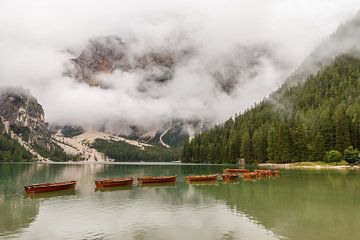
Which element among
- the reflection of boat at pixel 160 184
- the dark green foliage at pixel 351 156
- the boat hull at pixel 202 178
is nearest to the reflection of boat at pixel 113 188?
the reflection of boat at pixel 160 184

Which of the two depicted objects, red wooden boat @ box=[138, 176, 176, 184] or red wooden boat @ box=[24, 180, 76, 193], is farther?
red wooden boat @ box=[138, 176, 176, 184]

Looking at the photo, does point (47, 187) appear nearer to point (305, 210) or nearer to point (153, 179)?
point (153, 179)

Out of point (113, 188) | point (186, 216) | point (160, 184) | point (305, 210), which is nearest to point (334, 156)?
point (160, 184)

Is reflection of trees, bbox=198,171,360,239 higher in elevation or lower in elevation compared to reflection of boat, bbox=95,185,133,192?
lower

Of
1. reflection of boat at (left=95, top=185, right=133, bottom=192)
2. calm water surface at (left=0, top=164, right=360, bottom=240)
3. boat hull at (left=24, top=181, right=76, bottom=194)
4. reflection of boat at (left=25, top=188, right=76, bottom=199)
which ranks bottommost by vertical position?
calm water surface at (left=0, top=164, right=360, bottom=240)

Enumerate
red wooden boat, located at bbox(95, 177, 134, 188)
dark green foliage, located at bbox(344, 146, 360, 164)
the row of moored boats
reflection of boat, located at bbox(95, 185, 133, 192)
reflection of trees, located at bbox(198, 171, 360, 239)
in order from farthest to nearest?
dark green foliage, located at bbox(344, 146, 360, 164) → red wooden boat, located at bbox(95, 177, 134, 188) → reflection of boat, located at bbox(95, 185, 133, 192) → the row of moored boats → reflection of trees, located at bbox(198, 171, 360, 239)

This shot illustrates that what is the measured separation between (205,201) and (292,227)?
23.9 m

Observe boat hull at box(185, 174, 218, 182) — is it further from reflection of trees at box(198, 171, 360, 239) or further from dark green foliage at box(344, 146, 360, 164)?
dark green foliage at box(344, 146, 360, 164)

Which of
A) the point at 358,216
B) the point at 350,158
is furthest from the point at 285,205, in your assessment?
the point at 350,158

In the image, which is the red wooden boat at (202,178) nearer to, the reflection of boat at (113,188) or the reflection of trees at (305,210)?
the reflection of boat at (113,188)

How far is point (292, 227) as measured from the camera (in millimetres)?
41250

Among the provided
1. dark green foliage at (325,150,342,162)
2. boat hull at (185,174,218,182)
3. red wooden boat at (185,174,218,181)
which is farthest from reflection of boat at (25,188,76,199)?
dark green foliage at (325,150,342,162)

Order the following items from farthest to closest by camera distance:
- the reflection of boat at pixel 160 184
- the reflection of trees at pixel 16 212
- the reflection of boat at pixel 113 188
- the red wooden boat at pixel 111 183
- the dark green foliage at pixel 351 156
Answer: the dark green foliage at pixel 351 156, the reflection of boat at pixel 160 184, the red wooden boat at pixel 111 183, the reflection of boat at pixel 113 188, the reflection of trees at pixel 16 212

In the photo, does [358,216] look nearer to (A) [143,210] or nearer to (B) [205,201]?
(B) [205,201]
